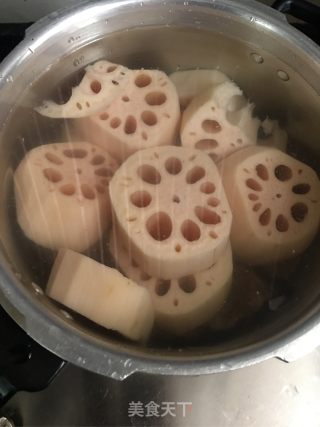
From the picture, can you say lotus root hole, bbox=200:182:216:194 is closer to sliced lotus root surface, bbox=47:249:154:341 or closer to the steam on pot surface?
the steam on pot surface

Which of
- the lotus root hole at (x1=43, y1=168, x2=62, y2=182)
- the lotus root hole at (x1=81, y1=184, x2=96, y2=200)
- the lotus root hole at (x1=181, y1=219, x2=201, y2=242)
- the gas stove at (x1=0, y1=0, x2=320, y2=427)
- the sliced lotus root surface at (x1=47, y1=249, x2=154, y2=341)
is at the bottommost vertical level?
the gas stove at (x1=0, y1=0, x2=320, y2=427)

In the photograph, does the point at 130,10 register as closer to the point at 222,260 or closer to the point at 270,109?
the point at 270,109

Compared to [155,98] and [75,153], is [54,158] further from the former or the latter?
[155,98]

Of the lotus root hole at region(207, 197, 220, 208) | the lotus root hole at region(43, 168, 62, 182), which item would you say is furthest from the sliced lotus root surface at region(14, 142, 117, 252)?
the lotus root hole at region(207, 197, 220, 208)

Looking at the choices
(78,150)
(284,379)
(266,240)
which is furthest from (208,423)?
(78,150)

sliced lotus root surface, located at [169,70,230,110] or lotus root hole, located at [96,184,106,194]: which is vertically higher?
sliced lotus root surface, located at [169,70,230,110]
